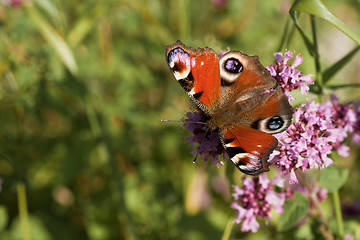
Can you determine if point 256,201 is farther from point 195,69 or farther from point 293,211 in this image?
point 195,69

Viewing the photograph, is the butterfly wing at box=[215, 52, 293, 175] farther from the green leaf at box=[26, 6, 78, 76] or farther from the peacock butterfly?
the green leaf at box=[26, 6, 78, 76]

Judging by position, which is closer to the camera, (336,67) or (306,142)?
(306,142)

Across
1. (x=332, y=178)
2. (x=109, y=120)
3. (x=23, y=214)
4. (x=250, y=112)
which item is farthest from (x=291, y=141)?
(x=109, y=120)

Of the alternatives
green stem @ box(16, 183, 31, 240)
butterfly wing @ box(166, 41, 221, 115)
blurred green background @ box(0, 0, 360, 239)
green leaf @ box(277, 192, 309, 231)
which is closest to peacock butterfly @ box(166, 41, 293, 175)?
butterfly wing @ box(166, 41, 221, 115)

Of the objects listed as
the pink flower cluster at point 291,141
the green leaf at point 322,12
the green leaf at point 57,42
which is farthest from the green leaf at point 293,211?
the green leaf at point 57,42

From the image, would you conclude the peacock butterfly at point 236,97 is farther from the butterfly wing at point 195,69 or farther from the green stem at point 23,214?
the green stem at point 23,214
